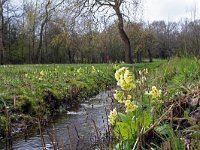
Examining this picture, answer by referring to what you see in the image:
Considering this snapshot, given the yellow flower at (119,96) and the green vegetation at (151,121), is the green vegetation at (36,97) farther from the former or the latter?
the yellow flower at (119,96)

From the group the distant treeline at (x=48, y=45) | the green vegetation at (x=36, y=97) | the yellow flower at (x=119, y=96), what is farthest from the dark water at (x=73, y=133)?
the distant treeline at (x=48, y=45)

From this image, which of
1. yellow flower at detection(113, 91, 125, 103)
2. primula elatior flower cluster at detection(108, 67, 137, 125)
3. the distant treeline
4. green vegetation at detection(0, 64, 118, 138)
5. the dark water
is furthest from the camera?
the distant treeline

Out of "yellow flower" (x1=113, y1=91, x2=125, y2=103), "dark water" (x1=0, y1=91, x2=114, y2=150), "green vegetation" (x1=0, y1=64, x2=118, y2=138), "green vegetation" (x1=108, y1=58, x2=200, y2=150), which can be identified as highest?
"yellow flower" (x1=113, y1=91, x2=125, y2=103)

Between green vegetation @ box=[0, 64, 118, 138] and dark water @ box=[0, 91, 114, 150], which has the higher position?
green vegetation @ box=[0, 64, 118, 138]

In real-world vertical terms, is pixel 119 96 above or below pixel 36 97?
above

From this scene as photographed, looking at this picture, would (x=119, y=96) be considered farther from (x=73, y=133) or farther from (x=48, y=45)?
(x=48, y=45)

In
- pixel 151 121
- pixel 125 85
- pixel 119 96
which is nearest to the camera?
pixel 125 85

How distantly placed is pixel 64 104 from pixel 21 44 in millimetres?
50228

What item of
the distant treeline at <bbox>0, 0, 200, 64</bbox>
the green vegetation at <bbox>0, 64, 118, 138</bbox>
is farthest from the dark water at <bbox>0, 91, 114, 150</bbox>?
the distant treeline at <bbox>0, 0, 200, 64</bbox>

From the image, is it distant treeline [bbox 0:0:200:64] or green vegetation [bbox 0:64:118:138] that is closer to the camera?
green vegetation [bbox 0:64:118:138]

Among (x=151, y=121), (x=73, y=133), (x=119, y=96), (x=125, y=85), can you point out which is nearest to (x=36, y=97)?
(x=73, y=133)

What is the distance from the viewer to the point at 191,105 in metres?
4.25

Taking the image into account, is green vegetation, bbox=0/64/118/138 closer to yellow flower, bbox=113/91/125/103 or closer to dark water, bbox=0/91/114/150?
dark water, bbox=0/91/114/150

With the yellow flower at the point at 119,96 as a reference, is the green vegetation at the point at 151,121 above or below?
below
